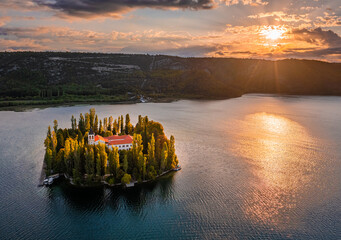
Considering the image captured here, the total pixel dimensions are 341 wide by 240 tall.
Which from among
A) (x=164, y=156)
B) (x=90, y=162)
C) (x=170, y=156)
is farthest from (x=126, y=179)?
(x=170, y=156)

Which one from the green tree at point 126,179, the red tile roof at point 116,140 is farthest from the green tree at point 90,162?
the red tile roof at point 116,140

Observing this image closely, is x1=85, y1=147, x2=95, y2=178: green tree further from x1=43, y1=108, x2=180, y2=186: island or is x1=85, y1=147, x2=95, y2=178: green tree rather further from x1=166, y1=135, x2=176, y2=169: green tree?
x1=166, y1=135, x2=176, y2=169: green tree

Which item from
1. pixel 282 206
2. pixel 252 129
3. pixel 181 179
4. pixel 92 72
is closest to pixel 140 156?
pixel 181 179

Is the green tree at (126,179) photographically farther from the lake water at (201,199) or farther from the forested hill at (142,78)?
the forested hill at (142,78)

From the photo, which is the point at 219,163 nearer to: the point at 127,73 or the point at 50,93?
the point at 50,93

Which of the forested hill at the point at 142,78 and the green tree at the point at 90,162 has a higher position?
the forested hill at the point at 142,78

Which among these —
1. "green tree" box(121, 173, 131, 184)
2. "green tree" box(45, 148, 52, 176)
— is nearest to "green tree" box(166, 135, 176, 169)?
"green tree" box(121, 173, 131, 184)
